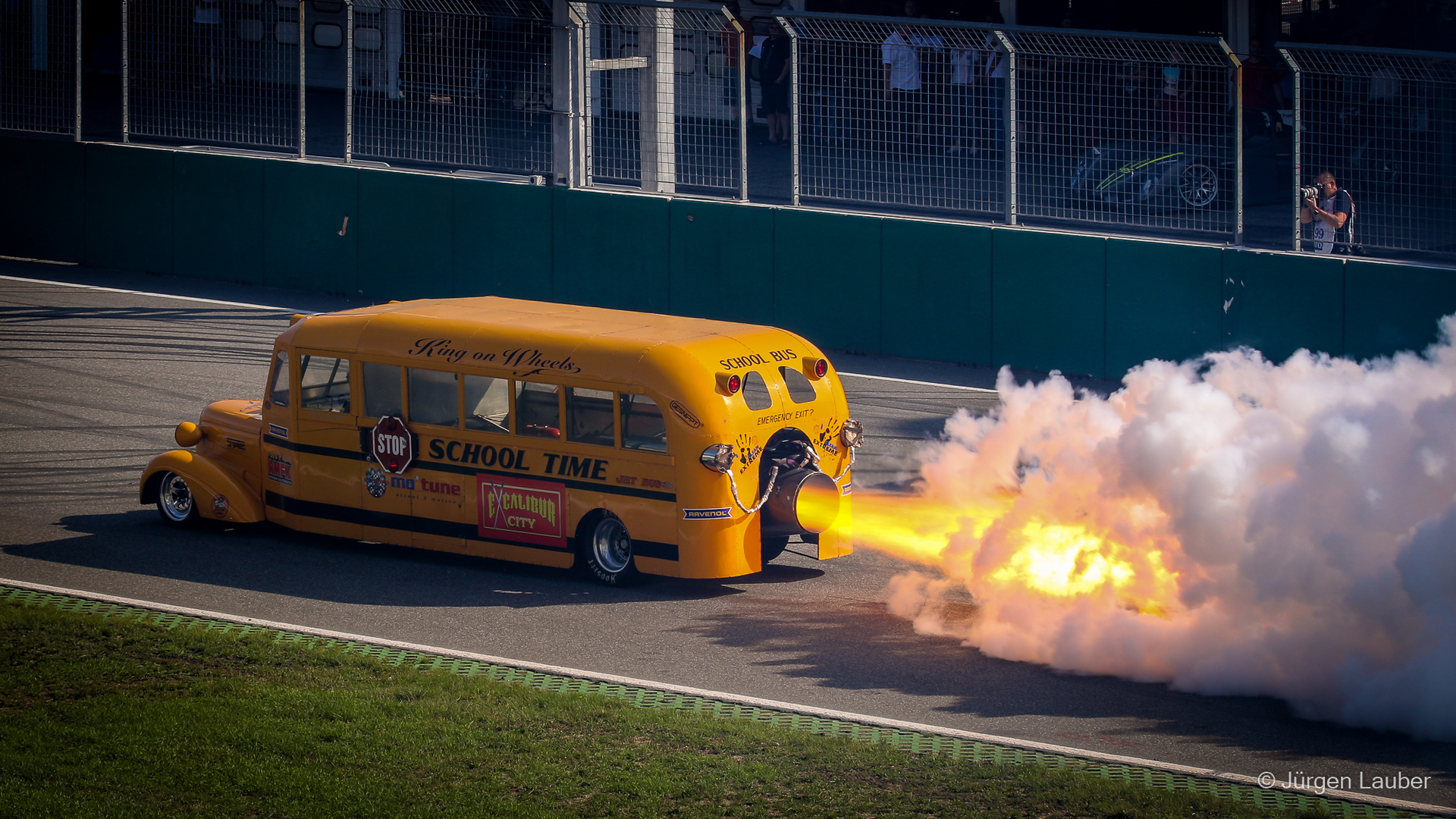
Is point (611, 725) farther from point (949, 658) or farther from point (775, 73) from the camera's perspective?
point (775, 73)

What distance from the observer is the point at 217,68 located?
22656mm

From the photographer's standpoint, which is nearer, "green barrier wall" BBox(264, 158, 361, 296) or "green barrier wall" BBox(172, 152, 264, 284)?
"green barrier wall" BBox(264, 158, 361, 296)

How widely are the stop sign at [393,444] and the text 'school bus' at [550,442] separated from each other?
0.6 inches

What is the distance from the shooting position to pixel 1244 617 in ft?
31.0

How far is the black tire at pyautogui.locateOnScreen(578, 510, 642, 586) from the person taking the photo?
37.9 ft

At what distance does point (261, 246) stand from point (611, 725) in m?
15.9

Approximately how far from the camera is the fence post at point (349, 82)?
21703 millimetres

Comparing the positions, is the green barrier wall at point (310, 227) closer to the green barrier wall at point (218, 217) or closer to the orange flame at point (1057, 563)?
the green barrier wall at point (218, 217)

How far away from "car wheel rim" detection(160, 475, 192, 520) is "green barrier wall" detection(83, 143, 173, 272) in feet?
36.8

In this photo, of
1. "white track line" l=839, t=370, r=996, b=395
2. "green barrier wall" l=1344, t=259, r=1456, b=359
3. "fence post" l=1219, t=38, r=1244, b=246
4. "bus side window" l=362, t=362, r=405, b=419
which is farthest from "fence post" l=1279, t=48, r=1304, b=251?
"bus side window" l=362, t=362, r=405, b=419

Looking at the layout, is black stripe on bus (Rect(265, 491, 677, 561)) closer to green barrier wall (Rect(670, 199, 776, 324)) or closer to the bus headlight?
the bus headlight

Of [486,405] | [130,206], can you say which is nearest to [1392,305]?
[486,405]

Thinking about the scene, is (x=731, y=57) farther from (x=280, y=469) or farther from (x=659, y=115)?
(x=280, y=469)

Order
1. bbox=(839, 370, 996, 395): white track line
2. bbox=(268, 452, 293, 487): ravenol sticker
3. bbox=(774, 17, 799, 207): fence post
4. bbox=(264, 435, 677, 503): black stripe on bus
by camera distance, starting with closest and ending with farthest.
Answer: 1. bbox=(264, 435, 677, 503): black stripe on bus
2. bbox=(268, 452, 293, 487): ravenol sticker
3. bbox=(839, 370, 996, 395): white track line
4. bbox=(774, 17, 799, 207): fence post
